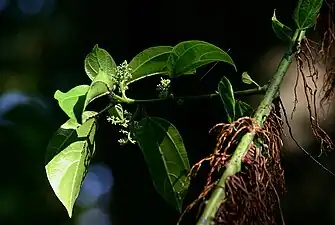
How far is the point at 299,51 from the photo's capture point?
0.49 metres

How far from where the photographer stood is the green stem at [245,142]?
373 mm

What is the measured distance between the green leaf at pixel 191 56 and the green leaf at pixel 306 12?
53mm

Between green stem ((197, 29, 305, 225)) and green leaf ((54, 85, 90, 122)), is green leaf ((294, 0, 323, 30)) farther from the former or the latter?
green leaf ((54, 85, 90, 122))

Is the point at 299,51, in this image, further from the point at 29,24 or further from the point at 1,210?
the point at 29,24

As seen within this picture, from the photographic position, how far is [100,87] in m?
0.46

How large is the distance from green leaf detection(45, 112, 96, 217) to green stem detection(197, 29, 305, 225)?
0.40 feet

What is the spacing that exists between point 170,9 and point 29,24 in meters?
1.37

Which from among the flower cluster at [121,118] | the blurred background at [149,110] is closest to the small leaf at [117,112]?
the flower cluster at [121,118]

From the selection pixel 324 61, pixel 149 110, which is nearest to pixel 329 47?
pixel 324 61

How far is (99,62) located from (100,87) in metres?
0.05

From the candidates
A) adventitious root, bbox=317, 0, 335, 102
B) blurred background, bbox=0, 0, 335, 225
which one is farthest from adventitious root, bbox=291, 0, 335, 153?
blurred background, bbox=0, 0, 335, 225

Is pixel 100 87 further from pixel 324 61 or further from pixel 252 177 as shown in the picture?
pixel 324 61

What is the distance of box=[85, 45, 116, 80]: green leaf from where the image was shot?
1.62 feet

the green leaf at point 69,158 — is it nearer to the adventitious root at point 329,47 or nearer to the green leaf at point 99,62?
the green leaf at point 99,62
